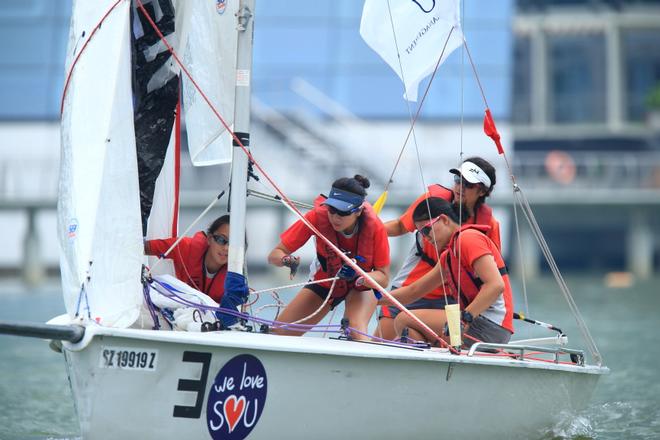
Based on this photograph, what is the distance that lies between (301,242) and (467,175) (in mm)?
1152

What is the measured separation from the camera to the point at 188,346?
6.21m

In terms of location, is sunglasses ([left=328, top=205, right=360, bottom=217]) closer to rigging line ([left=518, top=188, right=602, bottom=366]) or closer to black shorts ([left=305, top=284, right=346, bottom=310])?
black shorts ([left=305, top=284, right=346, bottom=310])

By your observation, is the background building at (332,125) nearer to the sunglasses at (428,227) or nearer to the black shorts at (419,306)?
the black shorts at (419,306)

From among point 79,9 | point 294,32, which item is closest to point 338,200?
point 79,9

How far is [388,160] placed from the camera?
89.4 ft

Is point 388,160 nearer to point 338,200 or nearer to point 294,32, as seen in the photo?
point 294,32

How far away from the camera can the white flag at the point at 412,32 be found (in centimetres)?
773

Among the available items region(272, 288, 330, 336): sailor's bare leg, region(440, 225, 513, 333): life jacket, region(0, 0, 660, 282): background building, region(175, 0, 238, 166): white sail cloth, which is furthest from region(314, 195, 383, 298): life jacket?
region(0, 0, 660, 282): background building

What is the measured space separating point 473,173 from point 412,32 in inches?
41.8

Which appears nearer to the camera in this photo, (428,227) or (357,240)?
(428,227)

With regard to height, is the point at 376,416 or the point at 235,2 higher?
the point at 235,2

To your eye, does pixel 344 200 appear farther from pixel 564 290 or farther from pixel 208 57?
pixel 564 290

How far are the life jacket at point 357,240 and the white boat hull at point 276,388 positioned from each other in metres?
0.75

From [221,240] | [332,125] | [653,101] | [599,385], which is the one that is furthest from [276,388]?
[653,101]
